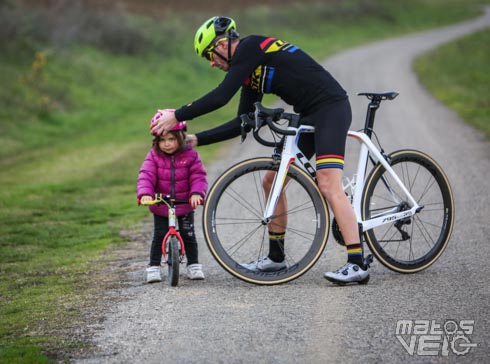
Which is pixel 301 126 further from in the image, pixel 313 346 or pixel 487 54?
pixel 487 54

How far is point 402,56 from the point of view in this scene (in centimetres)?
3225

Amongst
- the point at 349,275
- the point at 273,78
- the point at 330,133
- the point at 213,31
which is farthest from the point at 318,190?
the point at 213,31

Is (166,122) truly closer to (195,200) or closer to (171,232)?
(195,200)

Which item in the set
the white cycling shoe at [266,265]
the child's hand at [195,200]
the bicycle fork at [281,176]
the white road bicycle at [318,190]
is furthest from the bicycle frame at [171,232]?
the bicycle fork at [281,176]

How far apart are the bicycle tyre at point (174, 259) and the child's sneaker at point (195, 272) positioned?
23cm

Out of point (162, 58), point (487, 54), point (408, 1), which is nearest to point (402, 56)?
point (487, 54)

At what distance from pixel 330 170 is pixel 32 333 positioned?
240 centimetres

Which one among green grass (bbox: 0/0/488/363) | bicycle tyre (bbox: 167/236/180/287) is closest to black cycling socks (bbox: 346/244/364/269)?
bicycle tyre (bbox: 167/236/180/287)

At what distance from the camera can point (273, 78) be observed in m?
6.27

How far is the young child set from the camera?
6.50 m

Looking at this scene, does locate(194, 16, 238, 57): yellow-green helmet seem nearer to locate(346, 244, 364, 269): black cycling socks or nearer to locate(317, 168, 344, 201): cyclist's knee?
locate(317, 168, 344, 201): cyclist's knee

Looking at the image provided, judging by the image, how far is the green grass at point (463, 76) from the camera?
18702 mm

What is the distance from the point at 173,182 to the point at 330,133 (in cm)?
128

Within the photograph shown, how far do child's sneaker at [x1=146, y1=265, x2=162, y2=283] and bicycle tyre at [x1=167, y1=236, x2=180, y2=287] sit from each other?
0.61 feet
